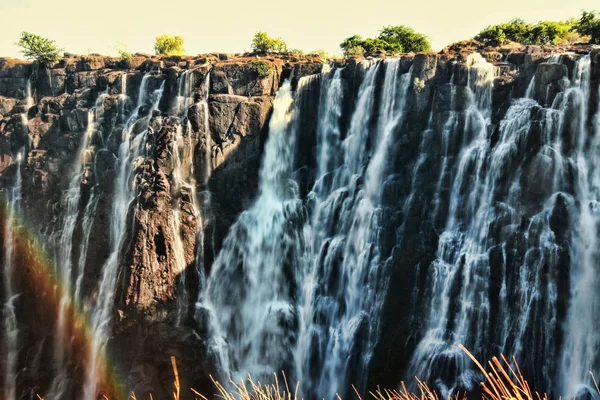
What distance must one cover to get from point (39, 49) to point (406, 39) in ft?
97.8

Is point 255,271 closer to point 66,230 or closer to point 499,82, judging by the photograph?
point 66,230

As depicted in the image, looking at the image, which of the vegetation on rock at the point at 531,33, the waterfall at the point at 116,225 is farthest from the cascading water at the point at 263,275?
the vegetation on rock at the point at 531,33

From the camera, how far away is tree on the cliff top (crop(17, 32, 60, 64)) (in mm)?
37812

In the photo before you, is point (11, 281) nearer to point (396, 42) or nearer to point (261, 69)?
point (261, 69)

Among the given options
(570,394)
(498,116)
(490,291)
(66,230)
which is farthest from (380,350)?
(66,230)

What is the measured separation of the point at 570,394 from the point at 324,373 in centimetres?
1141

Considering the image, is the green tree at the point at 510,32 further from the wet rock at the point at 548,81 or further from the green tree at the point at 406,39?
the wet rock at the point at 548,81

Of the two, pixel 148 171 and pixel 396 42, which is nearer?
pixel 148 171

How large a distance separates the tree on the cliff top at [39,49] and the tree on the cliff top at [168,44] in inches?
666

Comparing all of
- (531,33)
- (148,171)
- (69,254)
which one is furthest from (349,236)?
(531,33)

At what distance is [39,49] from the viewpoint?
37.8 meters

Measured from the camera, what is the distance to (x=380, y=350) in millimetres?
23562

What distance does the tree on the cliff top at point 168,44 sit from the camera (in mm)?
54031

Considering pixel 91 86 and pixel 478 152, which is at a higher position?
pixel 91 86
